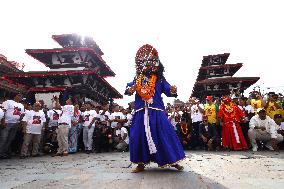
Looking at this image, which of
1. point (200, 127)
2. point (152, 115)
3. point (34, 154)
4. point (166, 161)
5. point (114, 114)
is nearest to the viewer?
point (166, 161)

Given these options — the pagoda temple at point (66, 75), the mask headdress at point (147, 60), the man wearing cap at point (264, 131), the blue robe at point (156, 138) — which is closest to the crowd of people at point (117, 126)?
the man wearing cap at point (264, 131)

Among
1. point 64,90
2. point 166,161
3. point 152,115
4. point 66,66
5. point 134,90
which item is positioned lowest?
point 166,161

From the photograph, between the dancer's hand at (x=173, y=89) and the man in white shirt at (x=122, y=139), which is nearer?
the dancer's hand at (x=173, y=89)

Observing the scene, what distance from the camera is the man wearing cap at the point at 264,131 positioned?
9.46 meters

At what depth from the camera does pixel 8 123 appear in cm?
880

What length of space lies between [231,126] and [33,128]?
6759 millimetres

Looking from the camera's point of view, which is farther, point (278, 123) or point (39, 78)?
point (39, 78)

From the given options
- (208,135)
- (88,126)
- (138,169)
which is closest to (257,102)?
(208,135)

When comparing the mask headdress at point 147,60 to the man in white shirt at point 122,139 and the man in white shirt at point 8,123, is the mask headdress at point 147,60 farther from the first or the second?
the man in white shirt at point 122,139

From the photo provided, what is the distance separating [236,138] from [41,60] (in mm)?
16928

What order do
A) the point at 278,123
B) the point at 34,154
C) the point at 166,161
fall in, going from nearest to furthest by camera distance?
the point at 166,161, the point at 34,154, the point at 278,123

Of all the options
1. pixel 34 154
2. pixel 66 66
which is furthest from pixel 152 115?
pixel 66 66

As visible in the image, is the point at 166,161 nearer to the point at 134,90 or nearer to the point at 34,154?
the point at 134,90

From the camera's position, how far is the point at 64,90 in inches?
738
